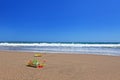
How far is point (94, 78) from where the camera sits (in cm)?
684

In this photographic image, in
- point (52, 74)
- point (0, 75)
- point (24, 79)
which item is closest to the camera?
point (24, 79)

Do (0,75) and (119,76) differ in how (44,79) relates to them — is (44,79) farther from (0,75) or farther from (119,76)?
(119,76)

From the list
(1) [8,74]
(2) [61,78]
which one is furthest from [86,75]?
(1) [8,74]

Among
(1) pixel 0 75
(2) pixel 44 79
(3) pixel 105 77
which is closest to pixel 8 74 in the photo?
(1) pixel 0 75

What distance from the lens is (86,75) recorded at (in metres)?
7.27

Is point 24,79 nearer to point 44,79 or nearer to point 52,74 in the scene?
point 44,79

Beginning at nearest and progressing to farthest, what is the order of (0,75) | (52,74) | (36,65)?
(0,75), (52,74), (36,65)

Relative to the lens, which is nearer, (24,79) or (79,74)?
(24,79)

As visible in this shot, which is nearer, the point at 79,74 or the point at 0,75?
the point at 0,75

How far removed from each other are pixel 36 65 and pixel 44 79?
2286 millimetres

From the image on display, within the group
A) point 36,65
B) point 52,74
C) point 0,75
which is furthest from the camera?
point 36,65

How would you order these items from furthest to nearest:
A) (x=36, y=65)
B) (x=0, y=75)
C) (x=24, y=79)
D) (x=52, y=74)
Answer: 1. (x=36, y=65)
2. (x=52, y=74)
3. (x=0, y=75)
4. (x=24, y=79)

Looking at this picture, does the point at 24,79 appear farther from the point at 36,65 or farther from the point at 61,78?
the point at 36,65

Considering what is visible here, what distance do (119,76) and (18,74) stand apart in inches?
134
